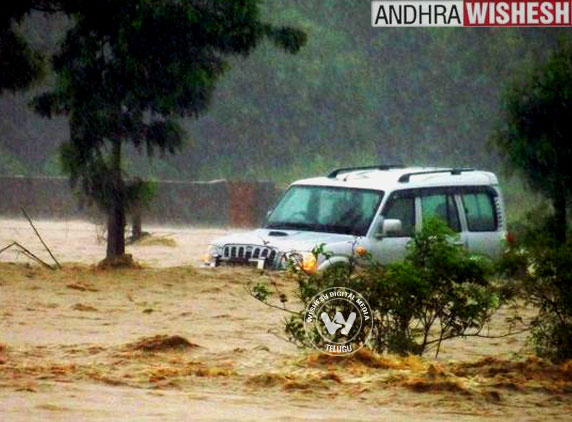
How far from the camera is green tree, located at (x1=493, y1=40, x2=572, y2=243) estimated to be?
79.7 feet

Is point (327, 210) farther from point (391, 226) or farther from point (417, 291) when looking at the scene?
point (417, 291)

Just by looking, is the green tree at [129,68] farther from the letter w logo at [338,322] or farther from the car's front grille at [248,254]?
the letter w logo at [338,322]

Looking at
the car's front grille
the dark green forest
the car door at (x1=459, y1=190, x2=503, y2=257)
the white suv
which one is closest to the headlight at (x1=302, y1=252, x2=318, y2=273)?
the white suv

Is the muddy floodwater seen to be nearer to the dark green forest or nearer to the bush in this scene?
the bush

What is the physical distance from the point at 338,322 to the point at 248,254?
580 cm

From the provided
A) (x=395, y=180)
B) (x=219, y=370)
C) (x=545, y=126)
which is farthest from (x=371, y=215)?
(x=219, y=370)

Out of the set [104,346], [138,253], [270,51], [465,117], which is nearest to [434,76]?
[465,117]

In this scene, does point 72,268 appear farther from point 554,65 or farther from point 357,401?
point 357,401

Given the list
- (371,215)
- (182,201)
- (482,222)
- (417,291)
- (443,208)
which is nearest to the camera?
(417,291)

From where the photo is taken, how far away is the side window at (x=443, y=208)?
66.6 feet

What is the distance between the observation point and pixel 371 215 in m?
19.8

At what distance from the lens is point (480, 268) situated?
45.6 ft

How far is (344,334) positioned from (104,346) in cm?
262

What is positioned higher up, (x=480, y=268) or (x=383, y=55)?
(x=383, y=55)
